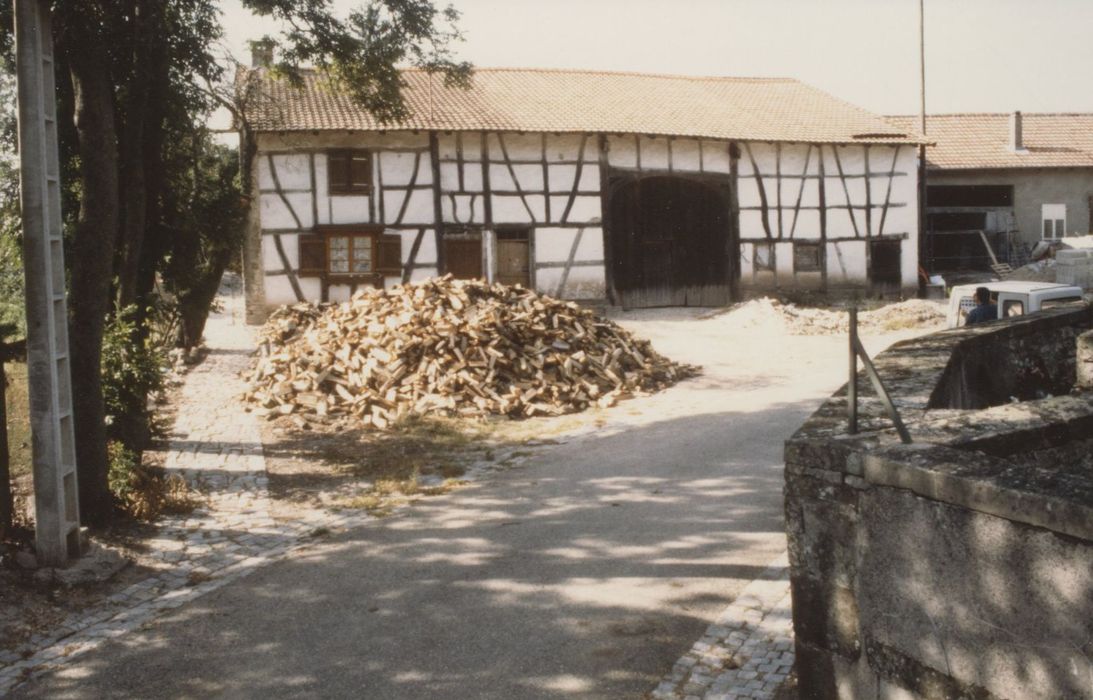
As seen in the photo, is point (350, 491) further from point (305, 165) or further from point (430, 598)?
point (305, 165)

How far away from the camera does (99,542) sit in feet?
25.7

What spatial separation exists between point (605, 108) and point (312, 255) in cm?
860

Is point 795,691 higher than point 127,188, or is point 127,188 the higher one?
point 127,188

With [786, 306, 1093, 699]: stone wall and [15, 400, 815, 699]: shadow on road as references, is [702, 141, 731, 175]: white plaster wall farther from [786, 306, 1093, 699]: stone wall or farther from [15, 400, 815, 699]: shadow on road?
[786, 306, 1093, 699]: stone wall

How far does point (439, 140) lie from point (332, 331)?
9.69 metres

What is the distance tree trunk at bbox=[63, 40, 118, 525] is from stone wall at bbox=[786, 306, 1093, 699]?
6092mm

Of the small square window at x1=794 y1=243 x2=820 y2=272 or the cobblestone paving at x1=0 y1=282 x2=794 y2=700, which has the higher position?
the small square window at x1=794 y1=243 x2=820 y2=272

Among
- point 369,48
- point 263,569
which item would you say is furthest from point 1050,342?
point 369,48

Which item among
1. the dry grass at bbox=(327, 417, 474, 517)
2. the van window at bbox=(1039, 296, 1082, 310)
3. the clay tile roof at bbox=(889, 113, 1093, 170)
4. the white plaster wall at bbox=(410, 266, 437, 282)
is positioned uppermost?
the clay tile roof at bbox=(889, 113, 1093, 170)

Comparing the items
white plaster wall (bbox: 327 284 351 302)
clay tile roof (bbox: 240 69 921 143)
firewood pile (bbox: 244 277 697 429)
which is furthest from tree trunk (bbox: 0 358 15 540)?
white plaster wall (bbox: 327 284 351 302)

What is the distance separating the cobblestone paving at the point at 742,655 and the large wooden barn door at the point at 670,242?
1977cm

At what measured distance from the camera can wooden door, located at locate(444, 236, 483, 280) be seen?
A: 24172 millimetres

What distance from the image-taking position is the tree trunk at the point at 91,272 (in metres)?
8.07

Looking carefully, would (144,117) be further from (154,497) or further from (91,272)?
(154,497)
